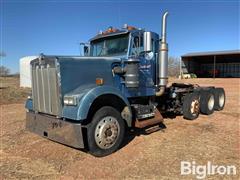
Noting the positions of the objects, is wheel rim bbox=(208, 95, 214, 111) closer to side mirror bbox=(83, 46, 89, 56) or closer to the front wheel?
side mirror bbox=(83, 46, 89, 56)

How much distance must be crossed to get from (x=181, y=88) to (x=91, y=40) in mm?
3723

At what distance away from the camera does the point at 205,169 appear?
450 centimetres

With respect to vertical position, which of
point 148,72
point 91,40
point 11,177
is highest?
point 91,40

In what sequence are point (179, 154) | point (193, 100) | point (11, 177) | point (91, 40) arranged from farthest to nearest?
point (193, 100) < point (91, 40) < point (179, 154) < point (11, 177)

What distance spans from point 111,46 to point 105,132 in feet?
8.31

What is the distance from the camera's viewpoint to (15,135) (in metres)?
6.87

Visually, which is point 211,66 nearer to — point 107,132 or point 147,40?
point 147,40

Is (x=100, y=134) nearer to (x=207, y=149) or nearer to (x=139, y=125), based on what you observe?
(x=139, y=125)

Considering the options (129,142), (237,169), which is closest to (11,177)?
(129,142)

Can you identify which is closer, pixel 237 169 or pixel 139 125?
pixel 237 169

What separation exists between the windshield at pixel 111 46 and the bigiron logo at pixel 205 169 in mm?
3051

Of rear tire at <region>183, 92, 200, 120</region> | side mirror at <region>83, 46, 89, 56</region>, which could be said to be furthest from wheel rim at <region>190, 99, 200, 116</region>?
side mirror at <region>83, 46, 89, 56</region>

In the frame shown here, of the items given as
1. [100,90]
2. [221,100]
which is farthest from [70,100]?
[221,100]

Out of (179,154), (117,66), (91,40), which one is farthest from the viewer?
(91,40)
